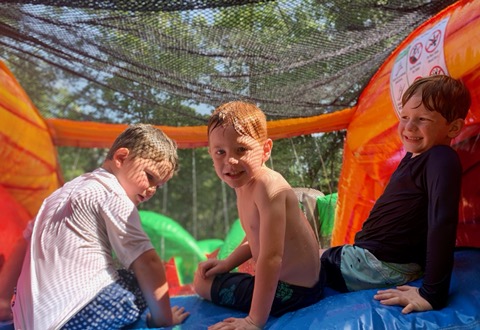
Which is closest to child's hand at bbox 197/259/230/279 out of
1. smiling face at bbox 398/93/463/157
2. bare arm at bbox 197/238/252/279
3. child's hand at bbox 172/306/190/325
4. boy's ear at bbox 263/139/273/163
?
bare arm at bbox 197/238/252/279

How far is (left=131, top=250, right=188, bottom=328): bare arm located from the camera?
1463 millimetres

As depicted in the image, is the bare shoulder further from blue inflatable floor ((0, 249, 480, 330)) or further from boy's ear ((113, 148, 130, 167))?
boy's ear ((113, 148, 130, 167))

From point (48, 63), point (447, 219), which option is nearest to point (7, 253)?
point (48, 63)

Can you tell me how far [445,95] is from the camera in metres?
1.46

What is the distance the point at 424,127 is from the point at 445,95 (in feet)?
0.33

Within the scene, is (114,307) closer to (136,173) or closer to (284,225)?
(136,173)

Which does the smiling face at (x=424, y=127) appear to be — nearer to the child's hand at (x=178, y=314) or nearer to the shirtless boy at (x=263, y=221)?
the shirtless boy at (x=263, y=221)

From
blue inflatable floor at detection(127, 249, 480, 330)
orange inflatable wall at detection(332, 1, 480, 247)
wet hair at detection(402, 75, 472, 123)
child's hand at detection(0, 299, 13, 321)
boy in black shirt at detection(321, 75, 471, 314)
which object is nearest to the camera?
blue inflatable floor at detection(127, 249, 480, 330)

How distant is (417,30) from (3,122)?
1.65 metres

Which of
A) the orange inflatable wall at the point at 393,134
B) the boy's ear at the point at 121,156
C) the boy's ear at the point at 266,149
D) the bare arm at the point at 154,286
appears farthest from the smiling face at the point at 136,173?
the orange inflatable wall at the point at 393,134

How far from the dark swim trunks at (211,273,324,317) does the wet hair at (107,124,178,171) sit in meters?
0.40

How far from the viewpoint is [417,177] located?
4.83 feet

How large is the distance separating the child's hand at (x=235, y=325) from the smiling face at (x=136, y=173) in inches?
18.8

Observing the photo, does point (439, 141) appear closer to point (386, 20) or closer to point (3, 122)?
point (386, 20)
